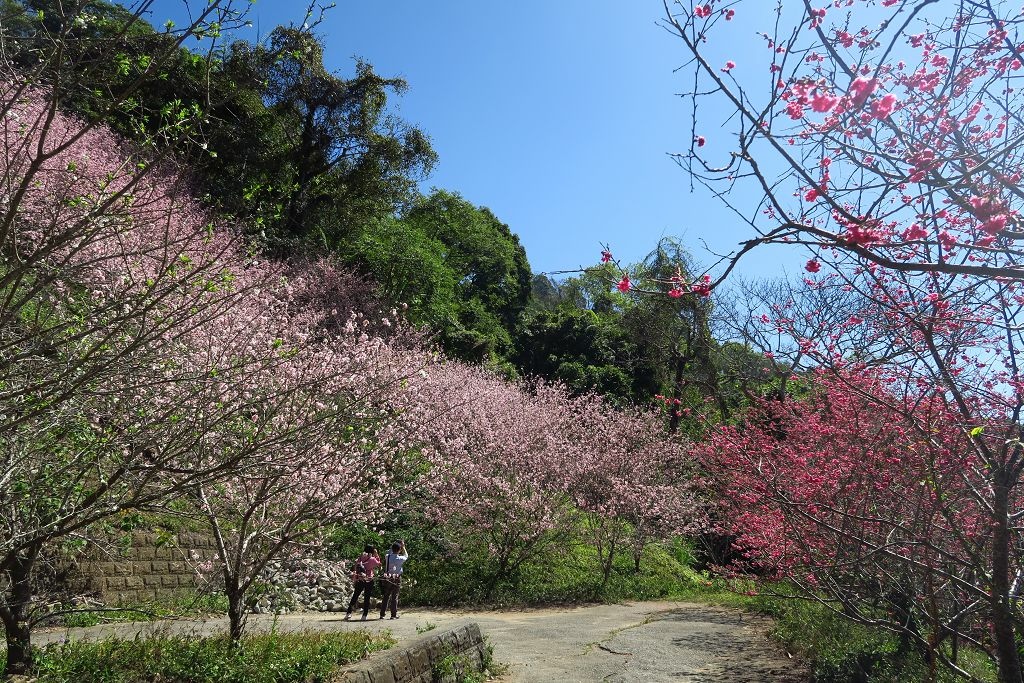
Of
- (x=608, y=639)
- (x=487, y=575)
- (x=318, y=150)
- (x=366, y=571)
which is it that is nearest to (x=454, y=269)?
(x=318, y=150)

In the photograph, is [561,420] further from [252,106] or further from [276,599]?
[252,106]

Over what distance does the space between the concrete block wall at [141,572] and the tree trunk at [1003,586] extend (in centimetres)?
890

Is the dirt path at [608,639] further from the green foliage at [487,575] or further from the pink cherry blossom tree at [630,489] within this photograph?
the pink cherry blossom tree at [630,489]

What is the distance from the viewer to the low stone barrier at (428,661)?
6.00 meters

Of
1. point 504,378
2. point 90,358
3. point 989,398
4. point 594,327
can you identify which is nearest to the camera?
point 90,358

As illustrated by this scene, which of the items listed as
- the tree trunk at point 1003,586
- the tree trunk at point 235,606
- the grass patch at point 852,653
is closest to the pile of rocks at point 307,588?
the tree trunk at point 235,606

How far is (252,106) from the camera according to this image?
72.8 feet

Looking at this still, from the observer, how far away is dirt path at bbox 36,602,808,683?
8109mm

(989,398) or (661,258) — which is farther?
(661,258)

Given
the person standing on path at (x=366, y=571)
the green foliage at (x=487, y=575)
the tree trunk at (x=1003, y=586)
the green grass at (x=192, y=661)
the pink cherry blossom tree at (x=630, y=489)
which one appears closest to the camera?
the tree trunk at (x=1003, y=586)

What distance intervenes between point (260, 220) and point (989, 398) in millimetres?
4945

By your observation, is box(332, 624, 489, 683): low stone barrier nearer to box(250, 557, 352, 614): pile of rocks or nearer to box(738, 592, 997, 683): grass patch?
box(738, 592, 997, 683): grass patch

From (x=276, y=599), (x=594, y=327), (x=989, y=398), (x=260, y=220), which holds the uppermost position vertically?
(x=594, y=327)

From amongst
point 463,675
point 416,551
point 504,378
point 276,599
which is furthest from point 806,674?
point 504,378
